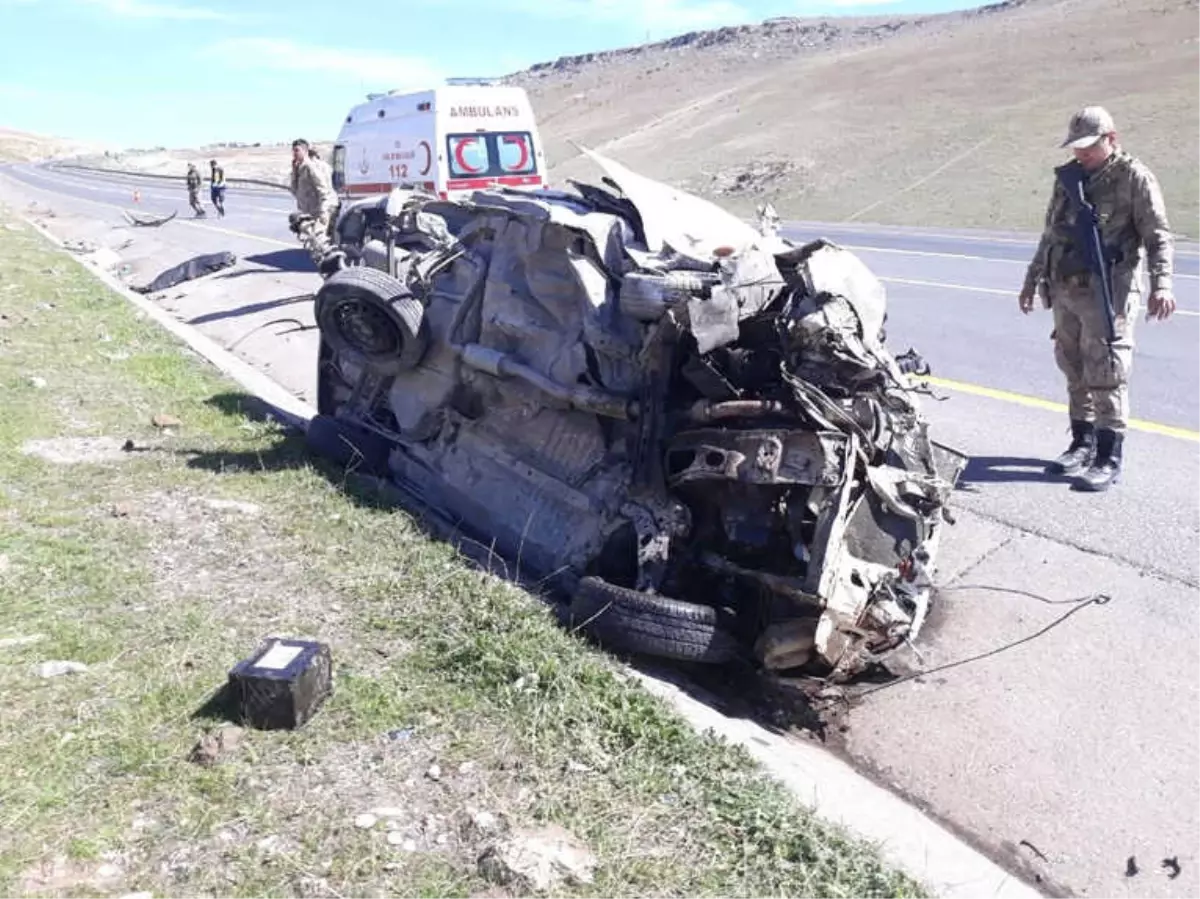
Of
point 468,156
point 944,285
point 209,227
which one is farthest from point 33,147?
point 944,285

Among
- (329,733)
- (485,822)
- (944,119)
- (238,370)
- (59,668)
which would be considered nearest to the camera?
(485,822)

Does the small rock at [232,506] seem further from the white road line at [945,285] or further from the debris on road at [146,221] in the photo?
the debris on road at [146,221]

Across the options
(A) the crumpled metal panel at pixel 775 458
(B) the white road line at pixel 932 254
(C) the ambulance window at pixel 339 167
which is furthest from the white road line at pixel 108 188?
(A) the crumpled metal panel at pixel 775 458

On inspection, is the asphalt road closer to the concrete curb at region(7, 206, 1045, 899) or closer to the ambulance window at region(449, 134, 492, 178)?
the concrete curb at region(7, 206, 1045, 899)

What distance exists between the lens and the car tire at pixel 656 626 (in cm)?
382

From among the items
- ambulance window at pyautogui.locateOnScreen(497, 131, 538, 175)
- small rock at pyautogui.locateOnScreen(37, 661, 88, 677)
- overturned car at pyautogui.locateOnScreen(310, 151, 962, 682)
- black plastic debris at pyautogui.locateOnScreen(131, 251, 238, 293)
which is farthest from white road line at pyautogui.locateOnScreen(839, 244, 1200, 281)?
small rock at pyautogui.locateOnScreen(37, 661, 88, 677)

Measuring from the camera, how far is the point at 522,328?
494cm

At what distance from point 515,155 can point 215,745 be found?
11.7m

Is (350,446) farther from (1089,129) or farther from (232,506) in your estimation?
(1089,129)

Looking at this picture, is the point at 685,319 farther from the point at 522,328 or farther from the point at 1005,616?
the point at 1005,616

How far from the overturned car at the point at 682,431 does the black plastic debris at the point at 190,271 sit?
10455 millimetres

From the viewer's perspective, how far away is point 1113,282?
19.0ft

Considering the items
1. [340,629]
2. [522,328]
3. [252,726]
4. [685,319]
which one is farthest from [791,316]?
[252,726]

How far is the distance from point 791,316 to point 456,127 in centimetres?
1041
